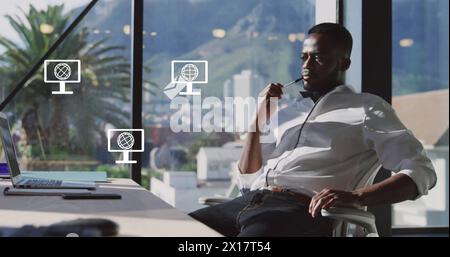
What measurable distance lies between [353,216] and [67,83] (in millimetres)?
1803

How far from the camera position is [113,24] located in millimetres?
2855

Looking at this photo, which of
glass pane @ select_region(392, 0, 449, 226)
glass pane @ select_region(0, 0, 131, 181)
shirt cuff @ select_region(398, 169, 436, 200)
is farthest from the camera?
glass pane @ select_region(392, 0, 449, 226)

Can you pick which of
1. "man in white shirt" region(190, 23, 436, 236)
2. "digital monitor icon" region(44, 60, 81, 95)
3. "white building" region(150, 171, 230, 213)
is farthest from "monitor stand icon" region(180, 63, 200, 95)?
"man in white shirt" region(190, 23, 436, 236)

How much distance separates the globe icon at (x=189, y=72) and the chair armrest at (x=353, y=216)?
1.48 metres

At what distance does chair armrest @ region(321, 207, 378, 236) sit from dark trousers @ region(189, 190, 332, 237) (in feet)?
0.28

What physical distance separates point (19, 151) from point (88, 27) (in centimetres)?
72

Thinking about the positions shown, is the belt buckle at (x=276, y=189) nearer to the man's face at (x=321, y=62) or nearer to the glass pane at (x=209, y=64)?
the man's face at (x=321, y=62)

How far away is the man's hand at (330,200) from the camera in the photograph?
1.37m

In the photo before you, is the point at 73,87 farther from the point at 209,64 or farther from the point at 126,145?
the point at 209,64

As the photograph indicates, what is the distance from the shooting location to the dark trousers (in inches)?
57.7

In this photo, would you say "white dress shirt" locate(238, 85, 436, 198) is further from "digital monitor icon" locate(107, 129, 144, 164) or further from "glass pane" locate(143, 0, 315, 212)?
"digital monitor icon" locate(107, 129, 144, 164)
